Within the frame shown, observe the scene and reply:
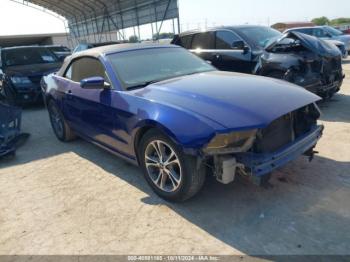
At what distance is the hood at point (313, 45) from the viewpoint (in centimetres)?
625

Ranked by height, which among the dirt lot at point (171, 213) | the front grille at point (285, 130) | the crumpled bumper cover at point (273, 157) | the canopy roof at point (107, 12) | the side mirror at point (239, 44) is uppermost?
the canopy roof at point (107, 12)

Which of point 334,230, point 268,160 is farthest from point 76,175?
point 334,230

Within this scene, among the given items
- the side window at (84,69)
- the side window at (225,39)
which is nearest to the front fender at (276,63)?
the side window at (225,39)

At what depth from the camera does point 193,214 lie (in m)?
3.26

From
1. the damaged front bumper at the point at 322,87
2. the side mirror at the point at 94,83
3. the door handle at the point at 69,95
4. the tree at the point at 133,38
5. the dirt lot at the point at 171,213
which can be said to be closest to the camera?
the dirt lot at the point at 171,213

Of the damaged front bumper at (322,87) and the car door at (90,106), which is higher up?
the car door at (90,106)

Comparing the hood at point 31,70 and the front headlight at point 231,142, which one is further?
the hood at point 31,70

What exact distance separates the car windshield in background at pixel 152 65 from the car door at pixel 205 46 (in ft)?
10.0

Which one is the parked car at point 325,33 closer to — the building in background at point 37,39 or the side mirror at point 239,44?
the side mirror at point 239,44

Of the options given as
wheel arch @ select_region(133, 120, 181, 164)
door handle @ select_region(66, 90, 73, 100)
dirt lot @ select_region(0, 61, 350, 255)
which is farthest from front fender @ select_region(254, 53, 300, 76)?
wheel arch @ select_region(133, 120, 181, 164)

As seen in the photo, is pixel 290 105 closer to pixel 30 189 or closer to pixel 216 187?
pixel 216 187

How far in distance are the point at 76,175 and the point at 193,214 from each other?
1.92 metres

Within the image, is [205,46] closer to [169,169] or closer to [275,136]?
[275,136]

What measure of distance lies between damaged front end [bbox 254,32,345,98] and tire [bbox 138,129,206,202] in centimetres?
368
